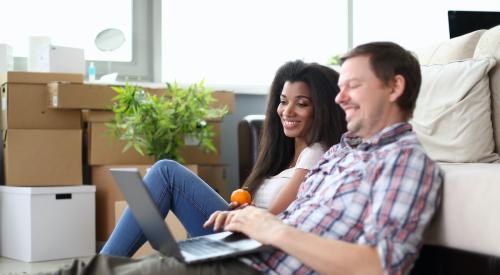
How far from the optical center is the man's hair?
1.53m

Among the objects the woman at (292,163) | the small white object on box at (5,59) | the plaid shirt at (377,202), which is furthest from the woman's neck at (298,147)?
the small white object on box at (5,59)

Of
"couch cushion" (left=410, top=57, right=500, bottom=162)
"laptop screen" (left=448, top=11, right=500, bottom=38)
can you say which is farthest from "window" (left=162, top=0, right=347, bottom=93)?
"couch cushion" (left=410, top=57, right=500, bottom=162)

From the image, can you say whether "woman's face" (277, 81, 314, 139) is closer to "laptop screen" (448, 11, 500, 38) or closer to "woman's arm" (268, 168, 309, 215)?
"woman's arm" (268, 168, 309, 215)

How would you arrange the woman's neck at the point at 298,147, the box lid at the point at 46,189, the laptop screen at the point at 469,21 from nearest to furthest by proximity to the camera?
the woman's neck at the point at 298,147 < the laptop screen at the point at 469,21 < the box lid at the point at 46,189

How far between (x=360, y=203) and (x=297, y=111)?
0.77m

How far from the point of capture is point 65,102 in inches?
137

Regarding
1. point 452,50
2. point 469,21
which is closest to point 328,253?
point 452,50

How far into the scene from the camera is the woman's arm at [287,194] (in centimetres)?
202

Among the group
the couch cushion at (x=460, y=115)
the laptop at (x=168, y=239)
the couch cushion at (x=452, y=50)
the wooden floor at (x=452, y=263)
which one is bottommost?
the wooden floor at (x=452, y=263)

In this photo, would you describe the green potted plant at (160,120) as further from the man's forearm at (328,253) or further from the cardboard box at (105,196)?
the man's forearm at (328,253)

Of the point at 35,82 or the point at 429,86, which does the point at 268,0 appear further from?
the point at 429,86

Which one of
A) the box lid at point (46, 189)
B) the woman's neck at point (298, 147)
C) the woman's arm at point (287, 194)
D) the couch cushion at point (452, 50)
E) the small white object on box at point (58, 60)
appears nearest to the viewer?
the woman's arm at point (287, 194)

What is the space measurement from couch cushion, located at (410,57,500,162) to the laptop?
93 cm

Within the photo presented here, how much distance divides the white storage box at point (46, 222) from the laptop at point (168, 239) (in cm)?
192
